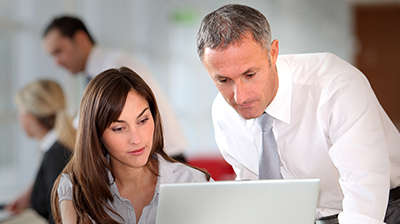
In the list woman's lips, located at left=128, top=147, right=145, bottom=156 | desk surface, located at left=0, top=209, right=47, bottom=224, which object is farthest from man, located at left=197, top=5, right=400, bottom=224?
desk surface, located at left=0, top=209, right=47, bottom=224

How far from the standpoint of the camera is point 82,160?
1487 millimetres

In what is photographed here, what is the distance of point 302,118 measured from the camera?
1515 millimetres

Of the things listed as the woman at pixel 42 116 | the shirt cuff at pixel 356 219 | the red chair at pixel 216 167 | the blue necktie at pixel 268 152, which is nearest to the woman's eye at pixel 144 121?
the blue necktie at pixel 268 152

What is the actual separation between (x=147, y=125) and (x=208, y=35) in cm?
40

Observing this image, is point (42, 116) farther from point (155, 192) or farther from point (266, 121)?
point (266, 121)

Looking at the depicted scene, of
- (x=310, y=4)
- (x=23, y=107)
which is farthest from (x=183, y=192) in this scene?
(x=310, y=4)

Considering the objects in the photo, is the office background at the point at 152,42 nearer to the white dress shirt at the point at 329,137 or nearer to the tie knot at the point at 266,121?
the white dress shirt at the point at 329,137

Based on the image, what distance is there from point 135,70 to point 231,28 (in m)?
1.20

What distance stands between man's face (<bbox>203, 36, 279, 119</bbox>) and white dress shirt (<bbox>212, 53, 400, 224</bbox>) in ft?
0.60

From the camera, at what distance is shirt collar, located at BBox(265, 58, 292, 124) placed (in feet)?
5.01

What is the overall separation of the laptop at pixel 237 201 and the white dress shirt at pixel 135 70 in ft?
4.54

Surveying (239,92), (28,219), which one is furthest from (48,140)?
(239,92)

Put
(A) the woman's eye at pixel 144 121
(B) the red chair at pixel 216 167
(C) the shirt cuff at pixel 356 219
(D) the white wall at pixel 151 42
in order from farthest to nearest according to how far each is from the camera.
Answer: (B) the red chair at pixel 216 167 → (D) the white wall at pixel 151 42 → (A) the woman's eye at pixel 144 121 → (C) the shirt cuff at pixel 356 219

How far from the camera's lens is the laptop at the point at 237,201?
953 mm
